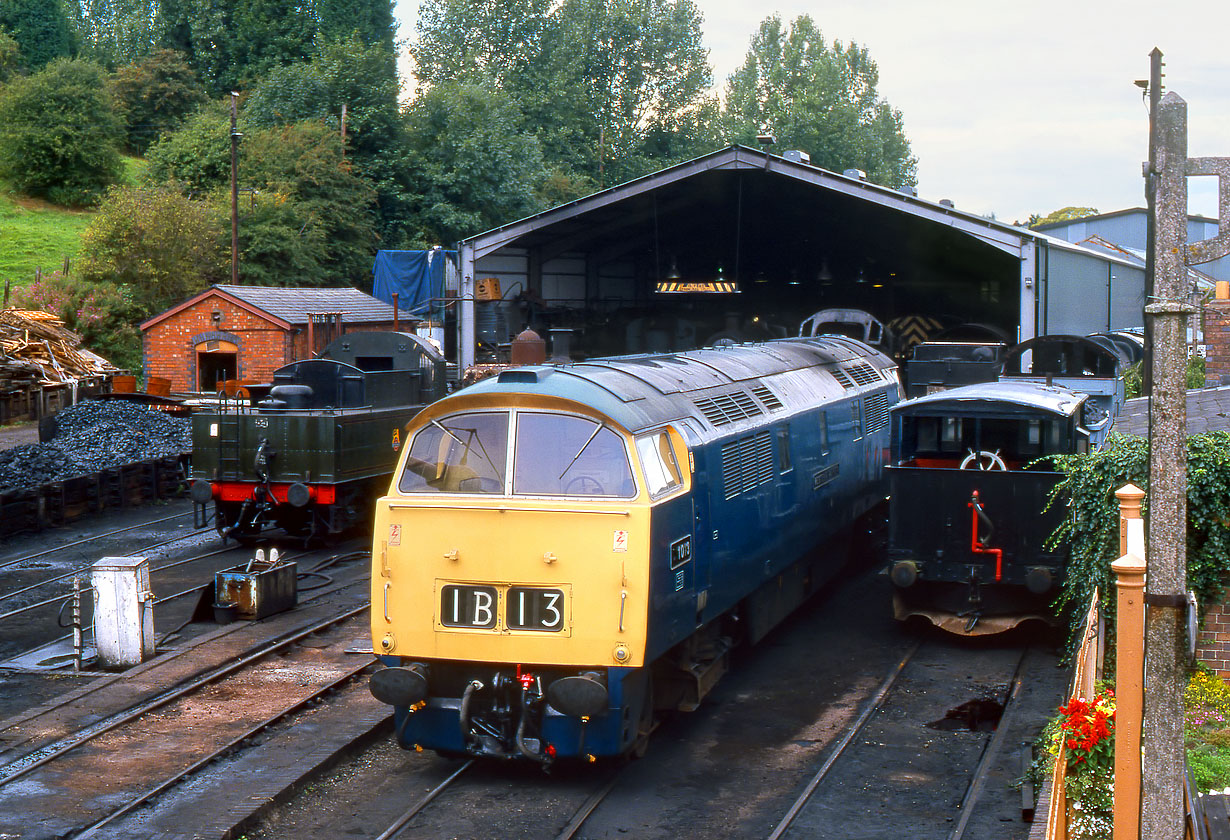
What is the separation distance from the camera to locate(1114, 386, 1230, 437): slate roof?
10.5 meters

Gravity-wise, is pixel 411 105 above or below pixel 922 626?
above

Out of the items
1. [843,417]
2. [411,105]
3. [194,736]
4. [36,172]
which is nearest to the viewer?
[194,736]

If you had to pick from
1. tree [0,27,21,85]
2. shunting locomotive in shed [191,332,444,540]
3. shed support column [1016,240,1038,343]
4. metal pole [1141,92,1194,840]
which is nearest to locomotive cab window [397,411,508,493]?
metal pole [1141,92,1194,840]

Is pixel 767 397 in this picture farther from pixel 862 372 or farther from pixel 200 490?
pixel 200 490

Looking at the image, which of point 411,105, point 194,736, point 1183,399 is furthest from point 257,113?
point 1183,399

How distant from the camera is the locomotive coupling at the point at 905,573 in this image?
1185 cm

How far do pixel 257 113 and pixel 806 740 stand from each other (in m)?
42.5

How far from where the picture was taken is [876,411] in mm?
16062

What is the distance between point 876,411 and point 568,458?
854 cm

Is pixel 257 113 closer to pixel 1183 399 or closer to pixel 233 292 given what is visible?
pixel 233 292

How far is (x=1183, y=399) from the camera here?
4793 millimetres

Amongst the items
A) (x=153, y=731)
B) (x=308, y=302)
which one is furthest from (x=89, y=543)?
(x=308, y=302)

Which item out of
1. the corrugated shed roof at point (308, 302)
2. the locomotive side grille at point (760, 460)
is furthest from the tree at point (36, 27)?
the locomotive side grille at point (760, 460)

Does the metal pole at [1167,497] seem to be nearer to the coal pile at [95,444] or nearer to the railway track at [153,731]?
the railway track at [153,731]
